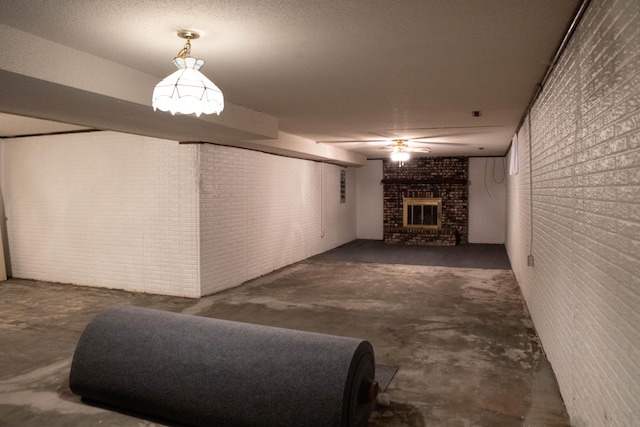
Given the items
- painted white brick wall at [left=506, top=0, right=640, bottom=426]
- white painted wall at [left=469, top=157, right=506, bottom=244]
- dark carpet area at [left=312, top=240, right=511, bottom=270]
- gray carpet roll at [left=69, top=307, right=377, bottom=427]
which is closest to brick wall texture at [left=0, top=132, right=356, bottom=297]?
dark carpet area at [left=312, top=240, right=511, bottom=270]

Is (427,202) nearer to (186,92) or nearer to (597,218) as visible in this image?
(597,218)

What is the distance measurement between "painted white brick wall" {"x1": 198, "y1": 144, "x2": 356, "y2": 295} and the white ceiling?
1291 millimetres

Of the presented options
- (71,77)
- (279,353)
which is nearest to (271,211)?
(71,77)

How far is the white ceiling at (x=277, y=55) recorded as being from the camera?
8.20ft

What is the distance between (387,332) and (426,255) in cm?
562

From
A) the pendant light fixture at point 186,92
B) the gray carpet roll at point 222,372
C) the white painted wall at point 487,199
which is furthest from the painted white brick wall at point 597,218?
the white painted wall at point 487,199

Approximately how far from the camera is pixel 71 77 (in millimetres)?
3154

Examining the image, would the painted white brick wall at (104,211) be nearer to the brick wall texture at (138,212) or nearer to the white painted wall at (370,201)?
the brick wall texture at (138,212)

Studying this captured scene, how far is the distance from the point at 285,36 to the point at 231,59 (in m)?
0.68

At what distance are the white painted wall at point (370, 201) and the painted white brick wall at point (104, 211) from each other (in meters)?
7.78

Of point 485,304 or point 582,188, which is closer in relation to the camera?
point 582,188

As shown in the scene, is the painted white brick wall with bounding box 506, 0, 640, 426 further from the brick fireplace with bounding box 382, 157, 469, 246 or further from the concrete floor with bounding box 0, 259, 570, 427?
the brick fireplace with bounding box 382, 157, 469, 246

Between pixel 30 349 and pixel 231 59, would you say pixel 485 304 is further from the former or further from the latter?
pixel 30 349

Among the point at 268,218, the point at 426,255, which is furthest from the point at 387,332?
the point at 426,255
